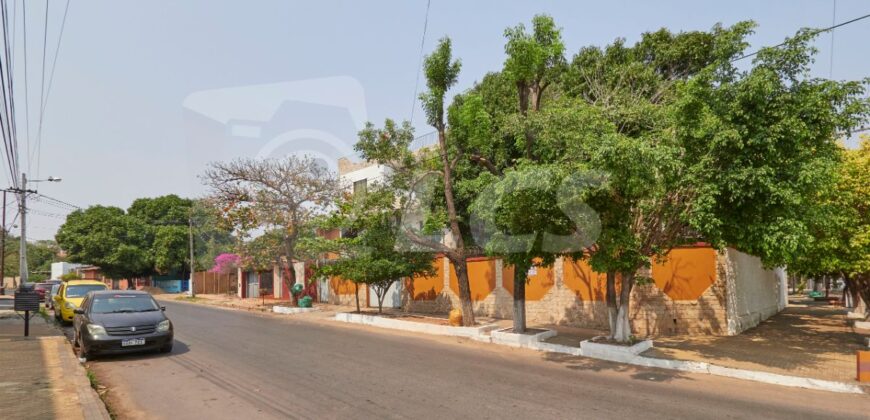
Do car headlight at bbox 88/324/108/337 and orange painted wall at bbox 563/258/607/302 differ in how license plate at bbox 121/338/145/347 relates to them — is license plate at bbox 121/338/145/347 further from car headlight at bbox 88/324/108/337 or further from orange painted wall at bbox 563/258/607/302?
orange painted wall at bbox 563/258/607/302

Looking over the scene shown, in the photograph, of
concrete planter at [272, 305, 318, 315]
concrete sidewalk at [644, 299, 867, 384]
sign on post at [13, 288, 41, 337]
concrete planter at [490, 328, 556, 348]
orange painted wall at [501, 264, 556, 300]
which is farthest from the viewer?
concrete planter at [272, 305, 318, 315]

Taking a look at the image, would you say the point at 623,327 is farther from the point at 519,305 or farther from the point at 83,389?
the point at 83,389

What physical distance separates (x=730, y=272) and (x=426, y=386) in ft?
35.4

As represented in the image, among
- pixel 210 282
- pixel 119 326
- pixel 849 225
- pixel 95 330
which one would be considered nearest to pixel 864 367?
pixel 849 225

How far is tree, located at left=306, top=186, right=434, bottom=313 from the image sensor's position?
686 inches

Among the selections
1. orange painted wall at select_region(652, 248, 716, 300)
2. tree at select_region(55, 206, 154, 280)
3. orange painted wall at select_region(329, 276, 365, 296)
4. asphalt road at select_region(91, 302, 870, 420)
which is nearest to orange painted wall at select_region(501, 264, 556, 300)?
orange painted wall at select_region(652, 248, 716, 300)

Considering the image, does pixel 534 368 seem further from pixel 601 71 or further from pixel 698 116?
pixel 601 71

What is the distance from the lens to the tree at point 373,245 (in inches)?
686

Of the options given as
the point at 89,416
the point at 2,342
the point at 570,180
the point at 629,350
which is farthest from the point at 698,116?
the point at 2,342

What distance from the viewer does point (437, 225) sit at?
1582cm

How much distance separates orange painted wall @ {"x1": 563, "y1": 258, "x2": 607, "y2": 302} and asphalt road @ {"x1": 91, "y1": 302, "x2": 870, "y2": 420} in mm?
4893

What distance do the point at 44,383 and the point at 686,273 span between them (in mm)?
14944

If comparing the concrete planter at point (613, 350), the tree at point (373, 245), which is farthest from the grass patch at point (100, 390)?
the tree at point (373, 245)

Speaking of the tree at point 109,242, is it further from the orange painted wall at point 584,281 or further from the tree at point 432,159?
the orange painted wall at point 584,281
